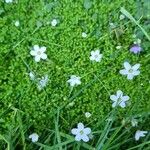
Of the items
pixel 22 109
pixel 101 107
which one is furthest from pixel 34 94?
pixel 101 107

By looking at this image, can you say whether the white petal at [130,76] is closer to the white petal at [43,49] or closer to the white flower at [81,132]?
the white flower at [81,132]

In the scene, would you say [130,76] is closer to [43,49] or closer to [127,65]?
[127,65]

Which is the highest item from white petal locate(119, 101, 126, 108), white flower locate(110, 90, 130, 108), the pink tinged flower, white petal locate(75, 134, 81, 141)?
the pink tinged flower

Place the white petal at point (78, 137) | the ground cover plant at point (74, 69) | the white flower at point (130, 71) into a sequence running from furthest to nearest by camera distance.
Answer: the white flower at point (130, 71) < the ground cover plant at point (74, 69) < the white petal at point (78, 137)

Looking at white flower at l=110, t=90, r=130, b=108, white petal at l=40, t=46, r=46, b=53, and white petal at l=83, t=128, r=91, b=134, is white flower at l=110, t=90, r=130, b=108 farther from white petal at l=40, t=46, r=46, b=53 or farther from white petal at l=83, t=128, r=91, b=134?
white petal at l=40, t=46, r=46, b=53

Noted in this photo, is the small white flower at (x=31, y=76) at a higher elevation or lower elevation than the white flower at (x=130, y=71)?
lower

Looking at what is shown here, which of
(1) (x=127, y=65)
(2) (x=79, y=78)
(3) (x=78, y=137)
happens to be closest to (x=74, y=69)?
(2) (x=79, y=78)

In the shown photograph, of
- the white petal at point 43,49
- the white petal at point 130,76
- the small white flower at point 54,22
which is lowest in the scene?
the white petal at point 130,76

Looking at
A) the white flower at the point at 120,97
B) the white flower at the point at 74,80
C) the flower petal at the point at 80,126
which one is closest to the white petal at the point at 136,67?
the white flower at the point at 120,97

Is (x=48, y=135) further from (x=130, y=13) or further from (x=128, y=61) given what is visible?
(x=130, y=13)

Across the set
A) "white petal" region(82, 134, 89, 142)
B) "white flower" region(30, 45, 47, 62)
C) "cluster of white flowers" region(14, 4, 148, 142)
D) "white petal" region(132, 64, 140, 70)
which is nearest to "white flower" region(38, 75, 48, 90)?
"cluster of white flowers" region(14, 4, 148, 142)
